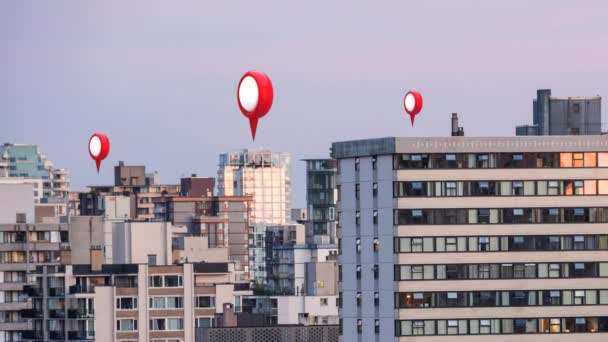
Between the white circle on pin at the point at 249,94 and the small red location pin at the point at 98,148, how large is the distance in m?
28.2

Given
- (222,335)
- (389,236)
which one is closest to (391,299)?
(389,236)

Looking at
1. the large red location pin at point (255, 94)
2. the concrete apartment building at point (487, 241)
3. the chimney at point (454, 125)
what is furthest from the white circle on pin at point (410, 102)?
the chimney at point (454, 125)

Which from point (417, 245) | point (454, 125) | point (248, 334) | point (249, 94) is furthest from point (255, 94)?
point (248, 334)

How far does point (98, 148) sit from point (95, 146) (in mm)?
477

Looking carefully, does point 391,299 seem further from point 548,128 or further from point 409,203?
point 548,128

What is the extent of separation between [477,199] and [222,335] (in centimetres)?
2822

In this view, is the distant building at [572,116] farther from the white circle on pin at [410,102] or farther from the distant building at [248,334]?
the white circle on pin at [410,102]

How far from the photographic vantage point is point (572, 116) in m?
193

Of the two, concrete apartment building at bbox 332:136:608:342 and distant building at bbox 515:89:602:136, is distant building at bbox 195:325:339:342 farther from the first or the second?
distant building at bbox 515:89:602:136

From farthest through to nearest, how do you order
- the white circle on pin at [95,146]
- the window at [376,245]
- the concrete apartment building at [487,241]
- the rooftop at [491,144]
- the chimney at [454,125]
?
the chimney at [454,125]
the window at [376,245]
the rooftop at [491,144]
the concrete apartment building at [487,241]
the white circle on pin at [95,146]

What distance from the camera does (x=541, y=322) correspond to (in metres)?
181

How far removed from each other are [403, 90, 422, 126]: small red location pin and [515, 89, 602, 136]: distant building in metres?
74.6

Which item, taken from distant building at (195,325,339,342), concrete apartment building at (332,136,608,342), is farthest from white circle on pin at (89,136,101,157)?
distant building at (195,325,339,342)

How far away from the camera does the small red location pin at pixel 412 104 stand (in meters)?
116
